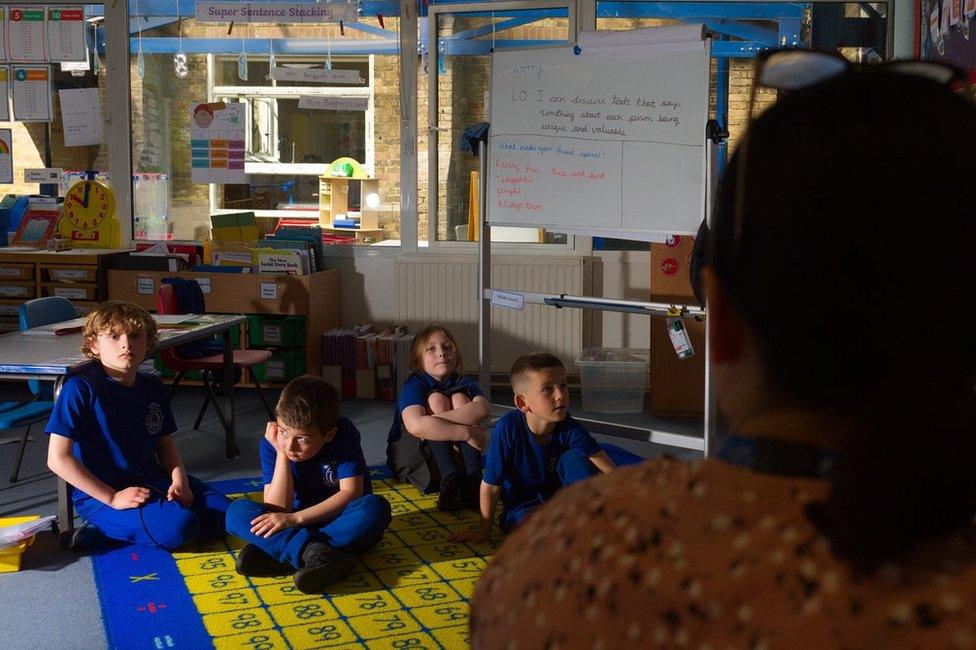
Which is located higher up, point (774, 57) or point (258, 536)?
point (774, 57)

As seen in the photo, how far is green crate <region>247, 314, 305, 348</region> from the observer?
5.64 m

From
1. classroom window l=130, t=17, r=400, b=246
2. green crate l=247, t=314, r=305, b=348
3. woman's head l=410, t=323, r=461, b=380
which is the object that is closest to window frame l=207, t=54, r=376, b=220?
classroom window l=130, t=17, r=400, b=246

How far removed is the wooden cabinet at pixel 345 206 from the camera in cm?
616

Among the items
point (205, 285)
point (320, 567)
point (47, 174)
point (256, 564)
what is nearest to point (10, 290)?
point (47, 174)

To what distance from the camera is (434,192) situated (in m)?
6.09

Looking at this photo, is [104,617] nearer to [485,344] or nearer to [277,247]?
[485,344]

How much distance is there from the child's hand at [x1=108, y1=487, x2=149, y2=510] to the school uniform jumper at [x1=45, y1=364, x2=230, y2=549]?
59 millimetres

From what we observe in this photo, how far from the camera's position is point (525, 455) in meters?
3.29

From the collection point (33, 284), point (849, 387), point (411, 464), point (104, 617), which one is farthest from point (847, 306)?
point (33, 284)

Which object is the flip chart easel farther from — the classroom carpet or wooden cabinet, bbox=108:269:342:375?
wooden cabinet, bbox=108:269:342:375

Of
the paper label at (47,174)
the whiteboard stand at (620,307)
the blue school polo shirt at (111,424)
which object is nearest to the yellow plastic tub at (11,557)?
the blue school polo shirt at (111,424)

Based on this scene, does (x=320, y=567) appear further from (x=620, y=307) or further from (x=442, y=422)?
(x=620, y=307)

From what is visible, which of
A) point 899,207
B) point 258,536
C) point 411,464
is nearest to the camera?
point 899,207

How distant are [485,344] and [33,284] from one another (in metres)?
2.85
